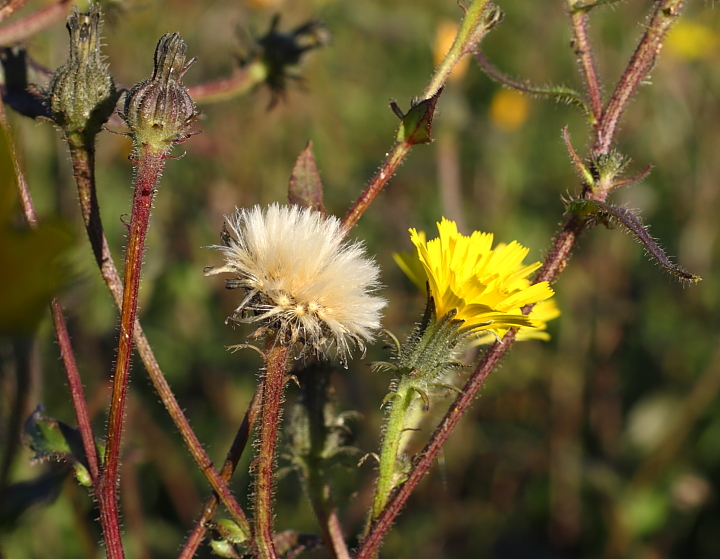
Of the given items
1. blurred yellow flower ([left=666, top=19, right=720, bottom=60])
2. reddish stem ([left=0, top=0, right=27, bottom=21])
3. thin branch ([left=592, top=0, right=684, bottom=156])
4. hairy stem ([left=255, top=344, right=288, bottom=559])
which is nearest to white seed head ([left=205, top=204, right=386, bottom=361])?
hairy stem ([left=255, top=344, right=288, bottom=559])

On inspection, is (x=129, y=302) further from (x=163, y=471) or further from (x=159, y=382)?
(x=163, y=471)

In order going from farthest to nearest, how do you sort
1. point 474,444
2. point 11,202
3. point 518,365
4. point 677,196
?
point 677,196, point 518,365, point 474,444, point 11,202

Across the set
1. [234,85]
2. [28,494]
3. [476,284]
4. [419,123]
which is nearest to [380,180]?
[419,123]

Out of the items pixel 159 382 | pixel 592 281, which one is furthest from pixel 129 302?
pixel 592 281

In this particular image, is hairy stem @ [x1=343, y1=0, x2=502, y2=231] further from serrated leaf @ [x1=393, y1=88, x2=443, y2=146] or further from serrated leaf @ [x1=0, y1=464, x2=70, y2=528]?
serrated leaf @ [x1=0, y1=464, x2=70, y2=528]

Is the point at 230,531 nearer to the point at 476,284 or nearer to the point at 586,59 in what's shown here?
the point at 476,284
